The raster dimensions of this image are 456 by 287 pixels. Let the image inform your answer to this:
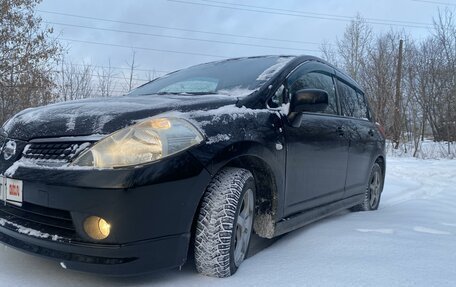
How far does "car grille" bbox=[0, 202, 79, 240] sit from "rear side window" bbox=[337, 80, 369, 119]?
9.26ft

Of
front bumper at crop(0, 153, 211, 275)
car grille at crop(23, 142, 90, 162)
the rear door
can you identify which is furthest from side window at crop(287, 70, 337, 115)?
car grille at crop(23, 142, 90, 162)

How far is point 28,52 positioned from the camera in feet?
42.1

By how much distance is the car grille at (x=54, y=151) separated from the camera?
2.14 m

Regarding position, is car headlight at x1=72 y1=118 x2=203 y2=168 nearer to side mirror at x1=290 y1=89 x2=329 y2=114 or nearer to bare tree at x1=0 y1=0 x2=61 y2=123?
side mirror at x1=290 y1=89 x2=329 y2=114

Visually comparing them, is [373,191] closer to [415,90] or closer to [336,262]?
[336,262]

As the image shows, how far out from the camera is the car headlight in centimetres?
207

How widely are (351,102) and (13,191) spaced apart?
333 cm

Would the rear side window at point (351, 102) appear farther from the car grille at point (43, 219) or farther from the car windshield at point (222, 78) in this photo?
the car grille at point (43, 219)

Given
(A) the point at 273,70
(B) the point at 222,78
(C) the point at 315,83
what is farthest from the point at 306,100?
(C) the point at 315,83

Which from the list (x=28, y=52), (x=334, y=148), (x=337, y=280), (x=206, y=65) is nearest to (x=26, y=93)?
(x=28, y=52)

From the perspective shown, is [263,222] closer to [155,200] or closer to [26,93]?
[155,200]

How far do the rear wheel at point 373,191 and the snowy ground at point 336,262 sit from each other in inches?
24.7

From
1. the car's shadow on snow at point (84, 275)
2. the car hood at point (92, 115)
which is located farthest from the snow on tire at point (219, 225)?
the car hood at point (92, 115)

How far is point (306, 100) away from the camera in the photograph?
2.97m
